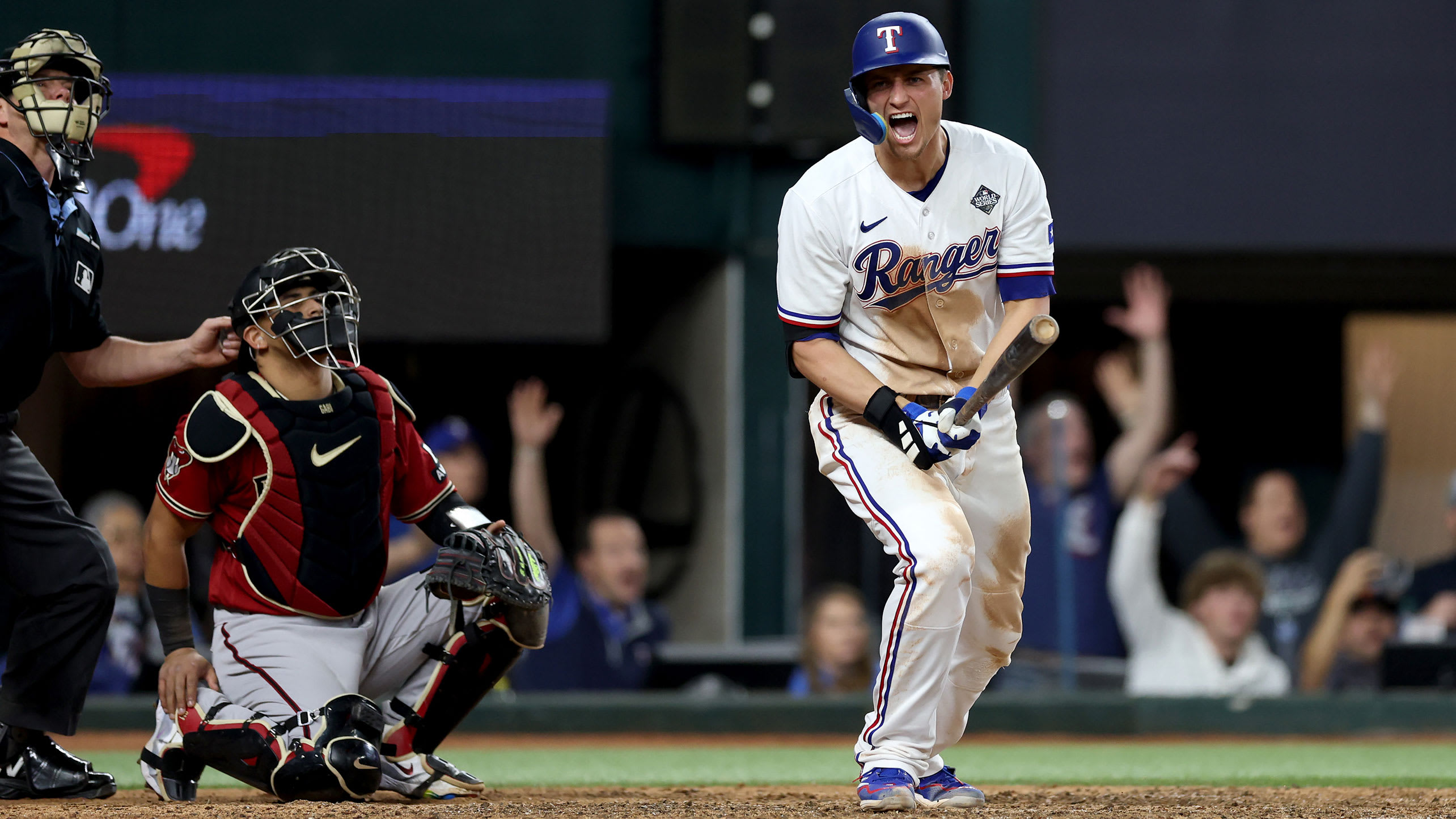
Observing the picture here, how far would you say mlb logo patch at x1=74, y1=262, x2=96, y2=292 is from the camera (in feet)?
14.7

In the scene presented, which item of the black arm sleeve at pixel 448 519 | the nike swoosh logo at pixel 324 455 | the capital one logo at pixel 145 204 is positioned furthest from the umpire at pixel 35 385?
the capital one logo at pixel 145 204

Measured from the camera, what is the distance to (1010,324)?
165 inches

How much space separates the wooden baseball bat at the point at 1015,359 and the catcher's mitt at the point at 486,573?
107 cm

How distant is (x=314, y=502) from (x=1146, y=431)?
505cm

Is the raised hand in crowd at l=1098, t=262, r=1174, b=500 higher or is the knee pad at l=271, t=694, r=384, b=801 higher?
the raised hand in crowd at l=1098, t=262, r=1174, b=500

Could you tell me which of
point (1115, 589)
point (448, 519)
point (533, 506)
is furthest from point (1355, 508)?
point (448, 519)

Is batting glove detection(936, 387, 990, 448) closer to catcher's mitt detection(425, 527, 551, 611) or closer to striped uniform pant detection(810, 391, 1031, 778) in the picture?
striped uniform pant detection(810, 391, 1031, 778)

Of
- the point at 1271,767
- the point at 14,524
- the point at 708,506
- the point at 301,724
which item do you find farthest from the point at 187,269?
the point at 1271,767

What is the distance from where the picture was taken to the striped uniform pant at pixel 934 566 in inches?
154

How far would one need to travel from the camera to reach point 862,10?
8.83m

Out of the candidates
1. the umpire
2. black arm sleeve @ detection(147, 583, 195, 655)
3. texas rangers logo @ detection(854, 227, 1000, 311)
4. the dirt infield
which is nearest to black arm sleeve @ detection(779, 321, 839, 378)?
texas rangers logo @ detection(854, 227, 1000, 311)

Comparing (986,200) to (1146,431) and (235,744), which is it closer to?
(235,744)

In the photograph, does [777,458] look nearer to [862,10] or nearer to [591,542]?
[591,542]

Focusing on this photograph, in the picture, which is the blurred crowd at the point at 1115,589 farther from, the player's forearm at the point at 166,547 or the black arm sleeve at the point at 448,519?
the player's forearm at the point at 166,547
